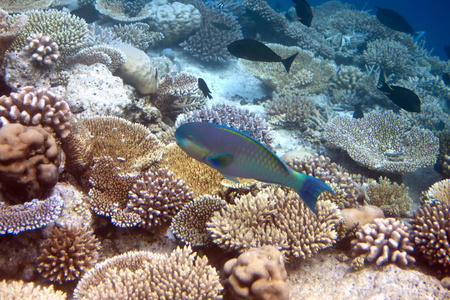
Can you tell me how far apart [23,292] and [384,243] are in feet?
12.2

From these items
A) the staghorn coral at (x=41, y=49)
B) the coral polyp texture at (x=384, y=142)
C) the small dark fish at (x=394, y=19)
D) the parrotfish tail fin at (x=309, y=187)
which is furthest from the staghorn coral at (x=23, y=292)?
the small dark fish at (x=394, y=19)

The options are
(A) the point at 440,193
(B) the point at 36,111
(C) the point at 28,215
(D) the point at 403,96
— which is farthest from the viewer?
(D) the point at 403,96

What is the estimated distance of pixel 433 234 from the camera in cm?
324

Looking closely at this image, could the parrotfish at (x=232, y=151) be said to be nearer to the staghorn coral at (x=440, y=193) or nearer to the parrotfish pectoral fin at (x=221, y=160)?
the parrotfish pectoral fin at (x=221, y=160)

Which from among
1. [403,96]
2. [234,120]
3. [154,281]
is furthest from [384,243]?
[403,96]

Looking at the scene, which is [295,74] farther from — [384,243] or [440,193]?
[384,243]

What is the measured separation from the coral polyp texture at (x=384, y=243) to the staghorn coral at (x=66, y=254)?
3.02 metres

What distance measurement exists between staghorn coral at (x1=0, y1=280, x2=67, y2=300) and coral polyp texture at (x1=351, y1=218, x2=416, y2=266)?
10.5ft

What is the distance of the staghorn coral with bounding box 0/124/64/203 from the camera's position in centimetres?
231

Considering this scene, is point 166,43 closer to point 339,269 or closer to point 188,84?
point 188,84

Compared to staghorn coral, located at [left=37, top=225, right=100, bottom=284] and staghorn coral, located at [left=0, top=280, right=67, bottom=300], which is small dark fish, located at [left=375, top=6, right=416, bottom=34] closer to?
staghorn coral, located at [left=37, top=225, right=100, bottom=284]

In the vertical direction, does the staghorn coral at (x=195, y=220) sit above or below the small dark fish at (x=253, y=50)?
below

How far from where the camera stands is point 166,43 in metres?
9.68

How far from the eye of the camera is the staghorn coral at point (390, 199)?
4.82 m
